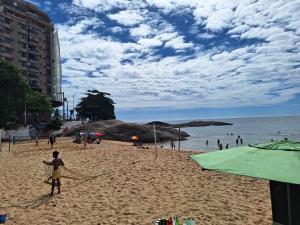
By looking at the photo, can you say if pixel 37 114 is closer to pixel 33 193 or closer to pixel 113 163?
pixel 113 163

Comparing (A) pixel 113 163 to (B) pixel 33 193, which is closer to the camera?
(B) pixel 33 193

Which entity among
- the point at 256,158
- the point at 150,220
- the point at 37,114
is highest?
the point at 37,114

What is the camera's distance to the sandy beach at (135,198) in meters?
10.7

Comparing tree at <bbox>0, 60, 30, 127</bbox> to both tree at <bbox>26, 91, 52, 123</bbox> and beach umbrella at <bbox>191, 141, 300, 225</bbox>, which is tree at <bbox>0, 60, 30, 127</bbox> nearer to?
tree at <bbox>26, 91, 52, 123</bbox>

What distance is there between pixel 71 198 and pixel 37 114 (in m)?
64.4

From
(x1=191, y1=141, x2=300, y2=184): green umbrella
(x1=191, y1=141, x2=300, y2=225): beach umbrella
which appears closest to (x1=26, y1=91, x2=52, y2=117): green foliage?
(x1=191, y1=141, x2=300, y2=225): beach umbrella

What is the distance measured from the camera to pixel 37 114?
7406 cm

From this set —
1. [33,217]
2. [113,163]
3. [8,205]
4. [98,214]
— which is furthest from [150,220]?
[113,163]

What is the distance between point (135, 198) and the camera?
43.2 ft

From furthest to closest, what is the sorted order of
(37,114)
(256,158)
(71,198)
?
(37,114) → (71,198) → (256,158)

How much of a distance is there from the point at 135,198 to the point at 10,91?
1645 inches

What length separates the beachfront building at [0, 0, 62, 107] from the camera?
8519 centimetres

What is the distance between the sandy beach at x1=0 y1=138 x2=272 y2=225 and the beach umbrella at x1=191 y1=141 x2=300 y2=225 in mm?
3899

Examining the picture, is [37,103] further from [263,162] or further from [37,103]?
[263,162]
